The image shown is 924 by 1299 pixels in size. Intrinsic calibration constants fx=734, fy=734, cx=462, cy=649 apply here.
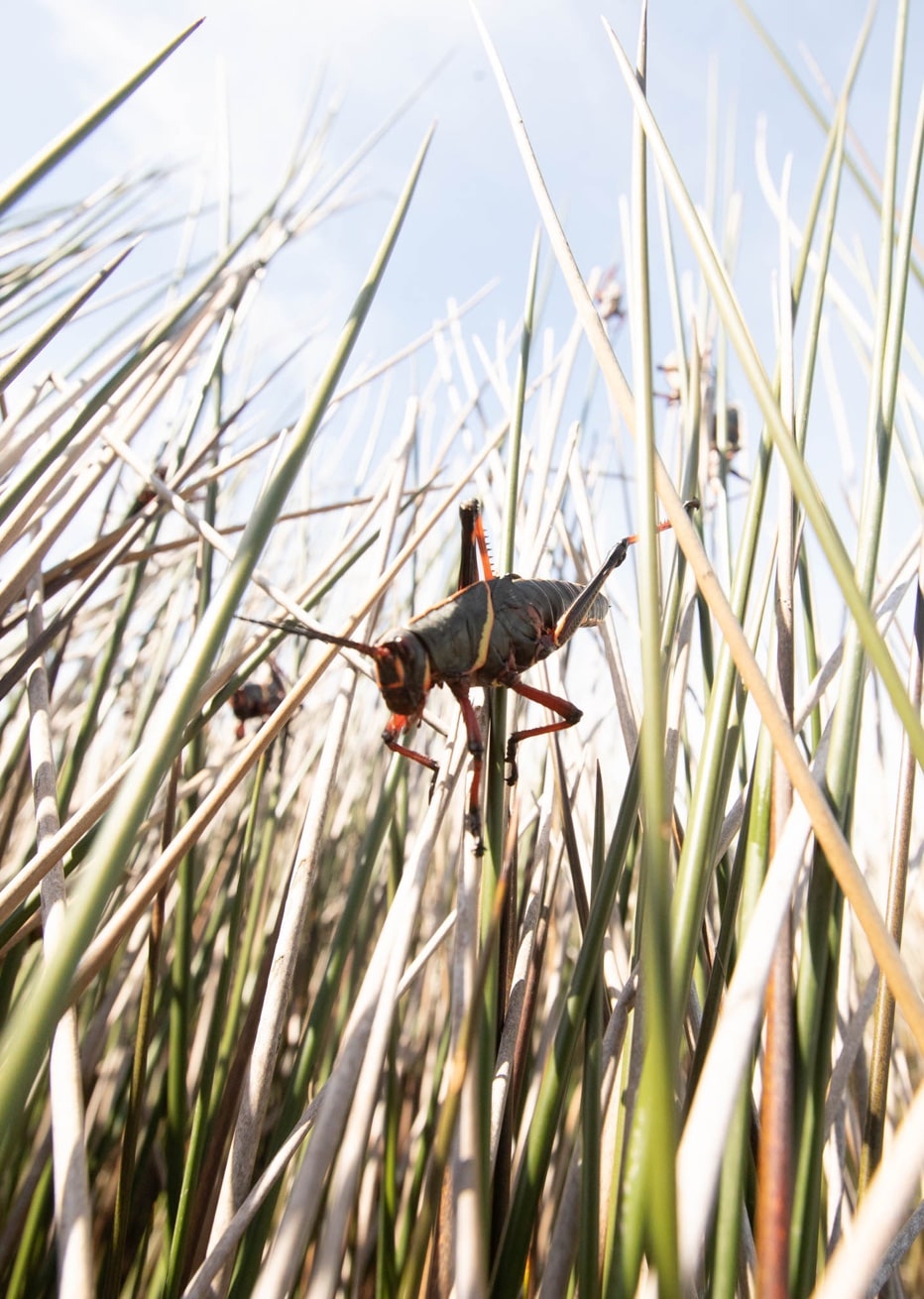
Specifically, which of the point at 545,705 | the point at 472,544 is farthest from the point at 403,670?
the point at 472,544

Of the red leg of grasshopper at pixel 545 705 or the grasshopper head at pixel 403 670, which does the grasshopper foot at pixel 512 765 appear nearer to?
the red leg of grasshopper at pixel 545 705

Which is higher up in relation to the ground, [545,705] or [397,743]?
[545,705]

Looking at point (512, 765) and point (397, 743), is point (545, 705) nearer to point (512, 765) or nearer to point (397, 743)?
point (512, 765)

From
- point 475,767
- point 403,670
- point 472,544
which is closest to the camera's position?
point 475,767

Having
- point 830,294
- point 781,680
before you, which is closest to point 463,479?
point 830,294

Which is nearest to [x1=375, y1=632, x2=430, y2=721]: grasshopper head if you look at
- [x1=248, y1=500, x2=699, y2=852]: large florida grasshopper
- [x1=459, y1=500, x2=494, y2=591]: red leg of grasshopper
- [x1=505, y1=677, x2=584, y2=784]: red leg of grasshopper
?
[x1=248, y1=500, x2=699, y2=852]: large florida grasshopper

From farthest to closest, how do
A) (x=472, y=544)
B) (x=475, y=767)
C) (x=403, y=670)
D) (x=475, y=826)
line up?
(x=472, y=544) < (x=403, y=670) < (x=475, y=767) < (x=475, y=826)

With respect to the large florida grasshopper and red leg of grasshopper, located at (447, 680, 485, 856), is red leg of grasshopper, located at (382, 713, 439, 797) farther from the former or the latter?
red leg of grasshopper, located at (447, 680, 485, 856)

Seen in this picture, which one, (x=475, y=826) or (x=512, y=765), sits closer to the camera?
(x=475, y=826)

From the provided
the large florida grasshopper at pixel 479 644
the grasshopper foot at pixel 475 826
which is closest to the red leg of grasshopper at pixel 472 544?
the large florida grasshopper at pixel 479 644

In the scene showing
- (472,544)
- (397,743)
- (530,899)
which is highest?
(472,544)
